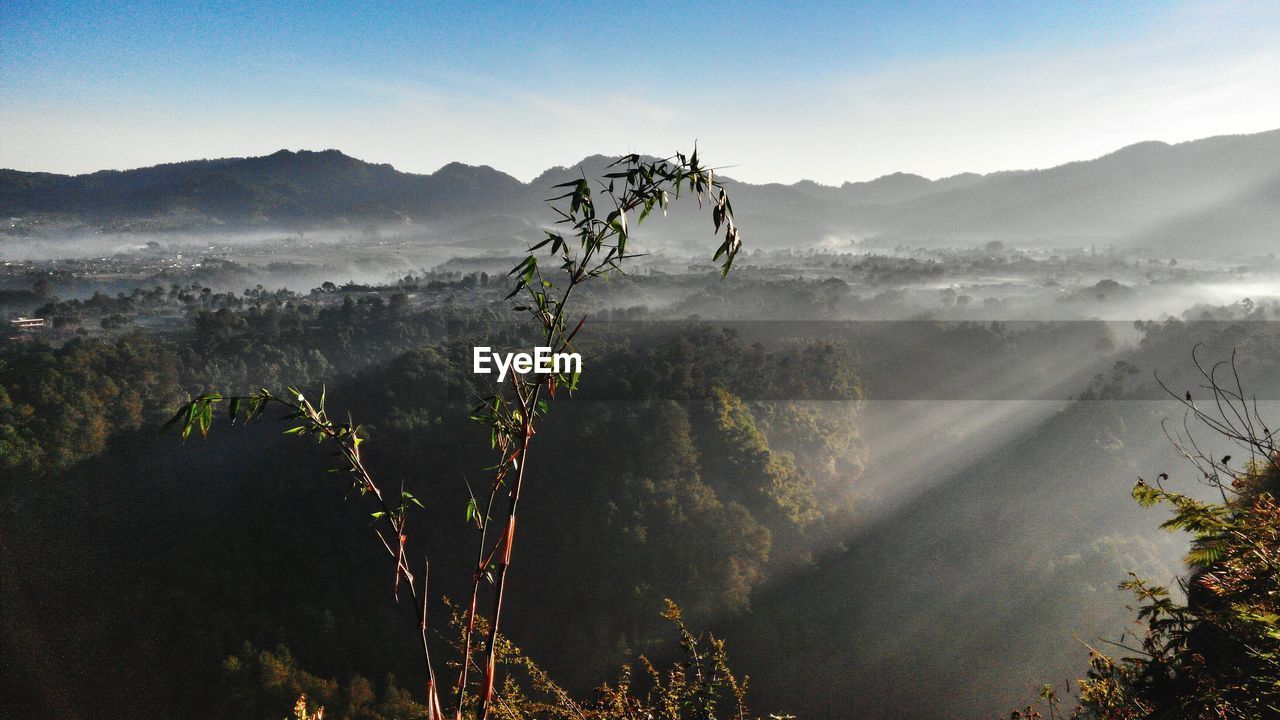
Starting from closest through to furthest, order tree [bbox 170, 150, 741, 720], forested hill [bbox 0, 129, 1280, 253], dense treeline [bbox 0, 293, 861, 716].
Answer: tree [bbox 170, 150, 741, 720], dense treeline [bbox 0, 293, 861, 716], forested hill [bbox 0, 129, 1280, 253]

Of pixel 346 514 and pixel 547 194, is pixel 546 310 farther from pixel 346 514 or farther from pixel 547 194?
pixel 547 194

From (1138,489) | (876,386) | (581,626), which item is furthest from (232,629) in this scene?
(876,386)

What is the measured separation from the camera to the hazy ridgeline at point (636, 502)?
798 inches

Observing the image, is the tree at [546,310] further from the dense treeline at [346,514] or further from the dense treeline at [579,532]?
the dense treeline at [346,514]

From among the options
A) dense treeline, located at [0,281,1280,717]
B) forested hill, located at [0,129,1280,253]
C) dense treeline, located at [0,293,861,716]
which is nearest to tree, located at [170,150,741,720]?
dense treeline, located at [0,281,1280,717]

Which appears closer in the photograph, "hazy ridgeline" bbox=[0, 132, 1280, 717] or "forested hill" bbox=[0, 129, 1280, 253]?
"hazy ridgeline" bbox=[0, 132, 1280, 717]

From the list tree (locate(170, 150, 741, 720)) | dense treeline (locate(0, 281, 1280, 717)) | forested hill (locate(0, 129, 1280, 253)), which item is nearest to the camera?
tree (locate(170, 150, 741, 720))

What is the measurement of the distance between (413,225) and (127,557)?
10129 cm

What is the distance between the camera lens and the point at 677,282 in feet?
288

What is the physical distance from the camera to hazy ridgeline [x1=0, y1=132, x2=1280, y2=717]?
66.5ft

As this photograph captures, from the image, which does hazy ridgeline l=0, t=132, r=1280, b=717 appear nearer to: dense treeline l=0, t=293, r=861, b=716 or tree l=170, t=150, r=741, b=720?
dense treeline l=0, t=293, r=861, b=716

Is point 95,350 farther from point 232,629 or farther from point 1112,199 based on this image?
point 1112,199

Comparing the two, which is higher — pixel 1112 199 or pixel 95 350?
pixel 1112 199

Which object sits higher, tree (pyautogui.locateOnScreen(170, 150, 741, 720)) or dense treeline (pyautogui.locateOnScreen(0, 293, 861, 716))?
tree (pyautogui.locateOnScreen(170, 150, 741, 720))
